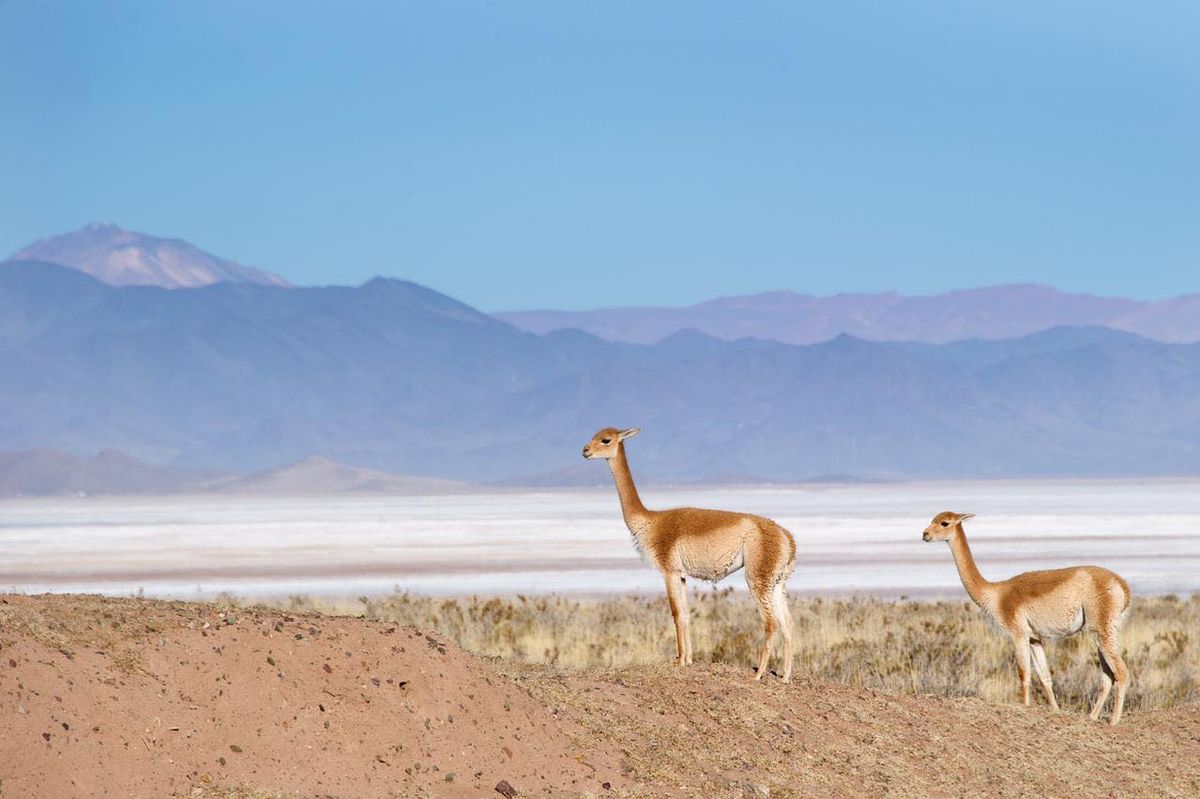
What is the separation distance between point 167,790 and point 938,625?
14.4 metres

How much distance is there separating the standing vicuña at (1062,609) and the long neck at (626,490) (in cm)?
318

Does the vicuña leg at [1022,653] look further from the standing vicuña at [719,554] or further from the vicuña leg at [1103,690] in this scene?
the standing vicuña at [719,554]

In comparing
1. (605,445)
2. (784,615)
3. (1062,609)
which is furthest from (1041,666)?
(605,445)

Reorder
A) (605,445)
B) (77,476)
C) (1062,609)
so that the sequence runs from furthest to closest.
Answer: (77,476) < (1062,609) < (605,445)

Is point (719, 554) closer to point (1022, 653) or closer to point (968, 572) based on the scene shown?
point (968, 572)

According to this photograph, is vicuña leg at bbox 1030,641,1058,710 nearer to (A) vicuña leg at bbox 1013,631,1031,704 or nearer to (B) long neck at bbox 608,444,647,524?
(A) vicuña leg at bbox 1013,631,1031,704

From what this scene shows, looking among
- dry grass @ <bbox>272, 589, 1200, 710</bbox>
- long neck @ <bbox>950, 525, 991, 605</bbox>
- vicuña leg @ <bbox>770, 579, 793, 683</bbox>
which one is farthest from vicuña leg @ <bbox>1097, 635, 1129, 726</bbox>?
vicuña leg @ <bbox>770, 579, 793, 683</bbox>

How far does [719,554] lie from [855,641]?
21.6 ft

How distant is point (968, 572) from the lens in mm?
17359

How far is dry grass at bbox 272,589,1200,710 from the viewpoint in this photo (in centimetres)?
1961

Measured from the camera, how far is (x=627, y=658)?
20141 mm

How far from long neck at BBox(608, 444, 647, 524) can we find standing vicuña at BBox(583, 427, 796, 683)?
108 millimetres

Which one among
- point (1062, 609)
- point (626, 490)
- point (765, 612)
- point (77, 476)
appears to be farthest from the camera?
point (77, 476)

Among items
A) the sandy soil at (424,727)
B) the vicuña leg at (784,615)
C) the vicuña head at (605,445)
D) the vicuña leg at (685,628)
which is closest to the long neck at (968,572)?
the sandy soil at (424,727)
